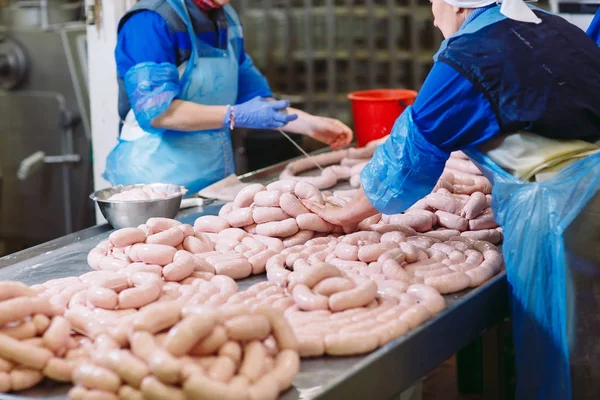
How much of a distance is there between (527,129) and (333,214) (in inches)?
32.4

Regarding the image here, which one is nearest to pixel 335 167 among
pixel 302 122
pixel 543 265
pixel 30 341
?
pixel 302 122

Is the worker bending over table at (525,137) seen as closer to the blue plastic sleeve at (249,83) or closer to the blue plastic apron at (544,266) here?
the blue plastic apron at (544,266)

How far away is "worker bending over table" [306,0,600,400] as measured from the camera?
267 centimetres

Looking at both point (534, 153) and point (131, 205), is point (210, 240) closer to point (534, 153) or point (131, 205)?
point (131, 205)

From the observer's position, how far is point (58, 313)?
→ 2.29 metres

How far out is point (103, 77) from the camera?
15.7ft

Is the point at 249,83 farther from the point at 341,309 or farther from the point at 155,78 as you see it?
the point at 341,309

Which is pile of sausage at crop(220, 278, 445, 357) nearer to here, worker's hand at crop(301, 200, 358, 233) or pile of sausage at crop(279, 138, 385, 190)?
worker's hand at crop(301, 200, 358, 233)

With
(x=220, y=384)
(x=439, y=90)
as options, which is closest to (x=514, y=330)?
(x=439, y=90)

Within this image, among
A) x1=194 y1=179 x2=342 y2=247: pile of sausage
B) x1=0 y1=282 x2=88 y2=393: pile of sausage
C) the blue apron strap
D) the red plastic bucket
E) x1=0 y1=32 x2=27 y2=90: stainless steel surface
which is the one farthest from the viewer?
x1=0 y1=32 x2=27 y2=90: stainless steel surface

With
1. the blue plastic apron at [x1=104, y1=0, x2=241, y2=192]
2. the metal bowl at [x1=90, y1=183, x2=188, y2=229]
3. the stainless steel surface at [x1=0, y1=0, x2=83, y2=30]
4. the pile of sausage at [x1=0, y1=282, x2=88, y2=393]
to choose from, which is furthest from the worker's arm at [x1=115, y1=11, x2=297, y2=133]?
the stainless steel surface at [x1=0, y1=0, x2=83, y2=30]

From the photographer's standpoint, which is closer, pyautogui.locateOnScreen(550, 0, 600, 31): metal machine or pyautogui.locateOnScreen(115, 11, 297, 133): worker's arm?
pyautogui.locateOnScreen(115, 11, 297, 133): worker's arm

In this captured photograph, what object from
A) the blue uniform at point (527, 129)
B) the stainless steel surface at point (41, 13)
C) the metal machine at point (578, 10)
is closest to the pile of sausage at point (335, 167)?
the blue uniform at point (527, 129)

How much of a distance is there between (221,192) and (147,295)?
1.62 metres
